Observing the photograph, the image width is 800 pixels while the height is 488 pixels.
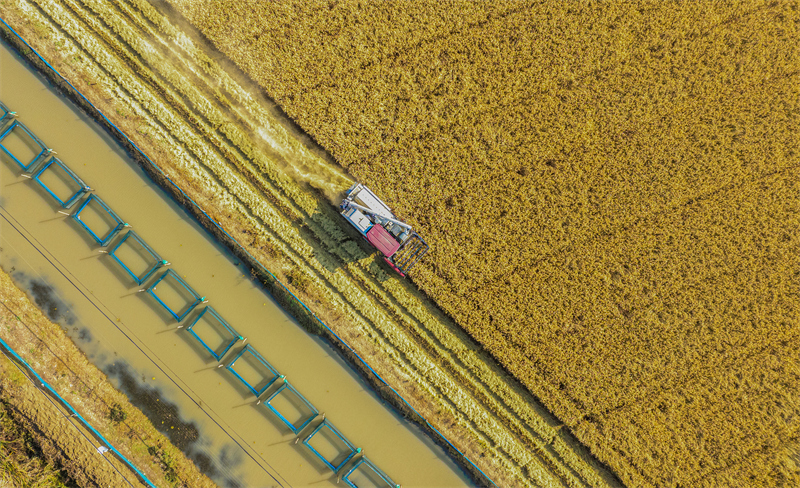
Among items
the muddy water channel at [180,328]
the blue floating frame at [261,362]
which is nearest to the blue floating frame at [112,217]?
the muddy water channel at [180,328]

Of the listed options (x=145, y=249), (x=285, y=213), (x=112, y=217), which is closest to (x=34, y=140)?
(x=112, y=217)

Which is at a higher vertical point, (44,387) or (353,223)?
(353,223)

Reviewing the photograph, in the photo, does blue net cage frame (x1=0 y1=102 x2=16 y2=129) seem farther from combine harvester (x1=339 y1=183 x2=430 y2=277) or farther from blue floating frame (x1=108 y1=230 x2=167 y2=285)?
combine harvester (x1=339 y1=183 x2=430 y2=277)

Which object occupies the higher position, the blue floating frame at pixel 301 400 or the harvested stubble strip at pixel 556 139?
the harvested stubble strip at pixel 556 139

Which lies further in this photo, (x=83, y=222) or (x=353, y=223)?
(x=83, y=222)

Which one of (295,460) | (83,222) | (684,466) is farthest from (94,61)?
(684,466)

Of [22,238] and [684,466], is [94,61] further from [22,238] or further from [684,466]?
[684,466]

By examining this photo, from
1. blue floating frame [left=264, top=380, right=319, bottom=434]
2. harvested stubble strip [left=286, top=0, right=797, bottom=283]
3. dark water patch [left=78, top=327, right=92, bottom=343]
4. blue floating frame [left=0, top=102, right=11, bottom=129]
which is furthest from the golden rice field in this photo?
dark water patch [left=78, top=327, right=92, bottom=343]

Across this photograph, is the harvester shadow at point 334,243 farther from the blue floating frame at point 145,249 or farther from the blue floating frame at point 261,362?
the blue floating frame at point 145,249
